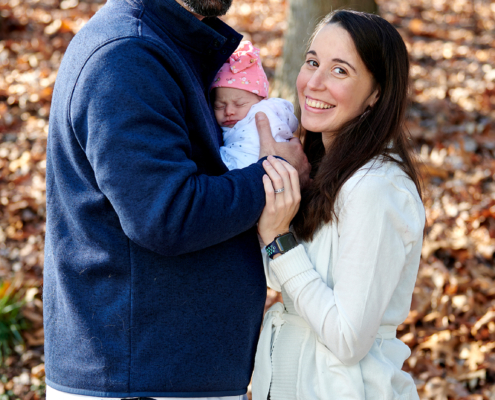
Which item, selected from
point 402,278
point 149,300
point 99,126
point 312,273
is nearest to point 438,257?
point 402,278

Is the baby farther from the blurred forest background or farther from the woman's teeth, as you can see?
the blurred forest background

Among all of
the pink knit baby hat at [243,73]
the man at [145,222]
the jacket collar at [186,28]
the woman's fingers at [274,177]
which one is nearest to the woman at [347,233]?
the woman's fingers at [274,177]

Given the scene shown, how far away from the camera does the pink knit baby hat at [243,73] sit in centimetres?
246

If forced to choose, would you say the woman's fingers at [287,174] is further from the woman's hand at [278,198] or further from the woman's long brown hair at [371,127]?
the woman's long brown hair at [371,127]

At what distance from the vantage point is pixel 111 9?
1850mm

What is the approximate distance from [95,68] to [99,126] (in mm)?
199

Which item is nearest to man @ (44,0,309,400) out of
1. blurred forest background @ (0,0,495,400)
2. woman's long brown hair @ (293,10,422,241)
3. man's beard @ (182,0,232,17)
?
man's beard @ (182,0,232,17)

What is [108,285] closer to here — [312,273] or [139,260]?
[139,260]

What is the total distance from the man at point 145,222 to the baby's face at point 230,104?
426mm

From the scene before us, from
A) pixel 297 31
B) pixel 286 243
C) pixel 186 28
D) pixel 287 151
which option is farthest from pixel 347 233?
pixel 297 31

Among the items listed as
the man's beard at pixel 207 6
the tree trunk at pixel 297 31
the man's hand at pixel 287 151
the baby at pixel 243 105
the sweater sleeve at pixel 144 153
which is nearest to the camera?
the sweater sleeve at pixel 144 153

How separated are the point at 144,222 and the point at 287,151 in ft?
2.66

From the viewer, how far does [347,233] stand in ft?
6.45

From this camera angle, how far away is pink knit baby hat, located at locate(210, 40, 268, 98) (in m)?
2.46
